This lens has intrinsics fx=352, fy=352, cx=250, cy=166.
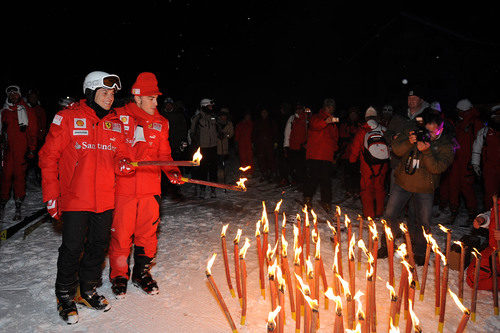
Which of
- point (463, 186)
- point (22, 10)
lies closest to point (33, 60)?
point (22, 10)

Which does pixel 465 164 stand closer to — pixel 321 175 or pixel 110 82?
pixel 321 175

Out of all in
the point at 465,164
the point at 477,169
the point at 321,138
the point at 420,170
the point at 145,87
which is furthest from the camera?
the point at 321,138

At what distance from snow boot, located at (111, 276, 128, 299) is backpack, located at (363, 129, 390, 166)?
453cm

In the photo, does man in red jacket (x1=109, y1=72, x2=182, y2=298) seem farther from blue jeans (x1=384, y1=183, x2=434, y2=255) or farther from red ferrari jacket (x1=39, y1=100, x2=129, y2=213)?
blue jeans (x1=384, y1=183, x2=434, y2=255)

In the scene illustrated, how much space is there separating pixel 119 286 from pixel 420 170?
12.5 ft

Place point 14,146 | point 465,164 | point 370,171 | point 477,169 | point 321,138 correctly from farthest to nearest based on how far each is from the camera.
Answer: point 321,138 < point 465,164 < point 14,146 < point 370,171 < point 477,169

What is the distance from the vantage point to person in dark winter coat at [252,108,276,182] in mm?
11750

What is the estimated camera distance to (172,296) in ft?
12.2

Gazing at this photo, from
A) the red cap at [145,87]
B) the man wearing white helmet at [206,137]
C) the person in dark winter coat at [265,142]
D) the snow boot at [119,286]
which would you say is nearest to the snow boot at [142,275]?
the snow boot at [119,286]

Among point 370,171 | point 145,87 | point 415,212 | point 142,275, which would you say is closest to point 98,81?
point 145,87

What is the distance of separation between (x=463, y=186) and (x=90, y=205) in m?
6.76

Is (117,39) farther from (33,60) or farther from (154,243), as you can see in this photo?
(154,243)

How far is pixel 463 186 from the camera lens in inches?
273

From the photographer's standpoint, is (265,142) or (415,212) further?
(265,142)
